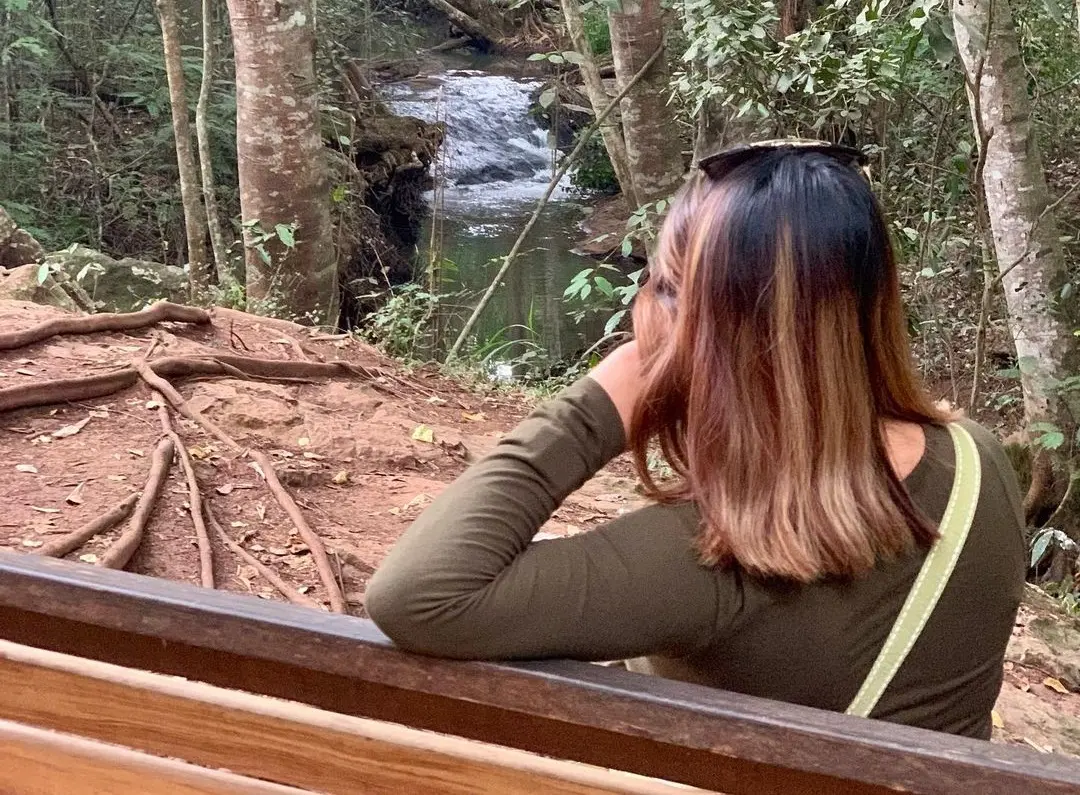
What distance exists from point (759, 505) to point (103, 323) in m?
4.07

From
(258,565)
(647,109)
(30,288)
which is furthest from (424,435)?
(647,109)

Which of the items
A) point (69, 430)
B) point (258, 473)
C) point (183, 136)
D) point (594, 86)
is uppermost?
point (594, 86)

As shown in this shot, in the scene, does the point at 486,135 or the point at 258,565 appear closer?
the point at 258,565

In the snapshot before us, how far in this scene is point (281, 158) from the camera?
6316mm

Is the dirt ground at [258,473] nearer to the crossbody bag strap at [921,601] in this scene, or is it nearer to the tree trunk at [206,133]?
the crossbody bag strap at [921,601]

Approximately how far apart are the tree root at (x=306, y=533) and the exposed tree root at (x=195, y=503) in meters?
0.25

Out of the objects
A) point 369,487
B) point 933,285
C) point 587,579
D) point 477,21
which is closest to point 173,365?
point 369,487

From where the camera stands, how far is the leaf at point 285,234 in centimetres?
629

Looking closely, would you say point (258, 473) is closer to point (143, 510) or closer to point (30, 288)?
point (143, 510)

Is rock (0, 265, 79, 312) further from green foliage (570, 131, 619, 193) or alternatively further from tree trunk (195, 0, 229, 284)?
green foliage (570, 131, 619, 193)

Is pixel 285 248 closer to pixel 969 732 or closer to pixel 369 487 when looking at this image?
pixel 369 487

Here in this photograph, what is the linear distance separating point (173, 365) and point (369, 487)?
1002 mm

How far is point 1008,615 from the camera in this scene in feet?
4.35

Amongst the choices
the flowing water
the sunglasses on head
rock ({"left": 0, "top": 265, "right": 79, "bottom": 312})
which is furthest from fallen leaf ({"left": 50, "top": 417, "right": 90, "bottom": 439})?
the flowing water
